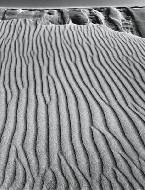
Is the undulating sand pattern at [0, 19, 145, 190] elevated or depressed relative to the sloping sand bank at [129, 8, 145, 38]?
depressed

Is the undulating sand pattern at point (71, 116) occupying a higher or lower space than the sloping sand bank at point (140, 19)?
lower

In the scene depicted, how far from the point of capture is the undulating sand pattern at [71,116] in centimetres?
333

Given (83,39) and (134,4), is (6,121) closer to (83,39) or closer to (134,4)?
(83,39)

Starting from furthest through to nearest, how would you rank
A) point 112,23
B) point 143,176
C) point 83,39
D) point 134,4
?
point 134,4, point 112,23, point 83,39, point 143,176

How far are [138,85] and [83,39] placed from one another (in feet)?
10.4

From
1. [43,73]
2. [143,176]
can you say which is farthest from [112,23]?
[143,176]

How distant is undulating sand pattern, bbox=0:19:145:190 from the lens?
10.9 feet

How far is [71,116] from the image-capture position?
14.4 ft

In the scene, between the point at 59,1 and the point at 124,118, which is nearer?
the point at 124,118

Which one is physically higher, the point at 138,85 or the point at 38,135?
the point at 138,85

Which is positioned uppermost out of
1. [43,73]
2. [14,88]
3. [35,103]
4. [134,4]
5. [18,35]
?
[134,4]

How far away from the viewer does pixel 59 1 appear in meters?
14.1

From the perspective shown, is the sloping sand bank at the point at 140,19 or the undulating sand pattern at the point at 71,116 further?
the sloping sand bank at the point at 140,19

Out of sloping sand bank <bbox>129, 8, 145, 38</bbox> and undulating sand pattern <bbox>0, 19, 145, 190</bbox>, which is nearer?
undulating sand pattern <bbox>0, 19, 145, 190</bbox>
